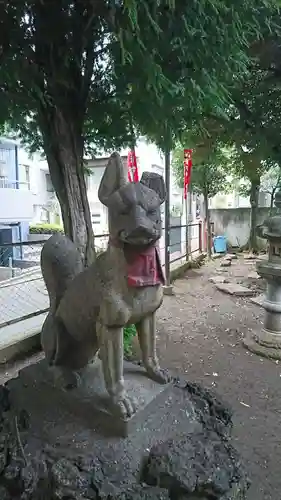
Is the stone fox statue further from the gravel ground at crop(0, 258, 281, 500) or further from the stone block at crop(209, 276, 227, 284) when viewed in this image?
the stone block at crop(209, 276, 227, 284)

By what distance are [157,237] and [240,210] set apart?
934 cm

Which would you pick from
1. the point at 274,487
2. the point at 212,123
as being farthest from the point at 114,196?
the point at 212,123

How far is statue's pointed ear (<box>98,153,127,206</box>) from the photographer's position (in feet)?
3.28

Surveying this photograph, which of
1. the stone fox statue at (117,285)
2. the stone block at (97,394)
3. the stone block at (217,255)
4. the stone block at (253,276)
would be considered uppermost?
the stone fox statue at (117,285)

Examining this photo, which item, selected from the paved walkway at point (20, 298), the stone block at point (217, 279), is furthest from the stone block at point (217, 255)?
the paved walkway at point (20, 298)

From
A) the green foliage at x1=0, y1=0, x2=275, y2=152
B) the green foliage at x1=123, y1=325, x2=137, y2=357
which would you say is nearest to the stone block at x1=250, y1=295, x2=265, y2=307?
the green foliage at x1=123, y1=325, x2=137, y2=357

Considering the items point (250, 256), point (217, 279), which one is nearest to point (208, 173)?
point (250, 256)

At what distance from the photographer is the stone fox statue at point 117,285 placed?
977mm

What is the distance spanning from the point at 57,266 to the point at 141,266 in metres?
0.34

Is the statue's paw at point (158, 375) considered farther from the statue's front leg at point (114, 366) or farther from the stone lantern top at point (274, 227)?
the stone lantern top at point (274, 227)

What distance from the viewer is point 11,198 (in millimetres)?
7039

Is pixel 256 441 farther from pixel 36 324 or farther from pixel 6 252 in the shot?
pixel 6 252

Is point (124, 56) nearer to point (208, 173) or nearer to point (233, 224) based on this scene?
point (208, 173)

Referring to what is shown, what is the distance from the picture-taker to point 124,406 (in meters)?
1.06
